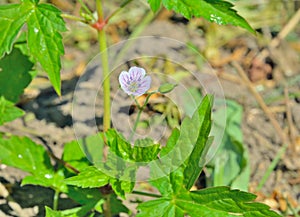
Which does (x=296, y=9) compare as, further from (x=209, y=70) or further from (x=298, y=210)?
(x=298, y=210)

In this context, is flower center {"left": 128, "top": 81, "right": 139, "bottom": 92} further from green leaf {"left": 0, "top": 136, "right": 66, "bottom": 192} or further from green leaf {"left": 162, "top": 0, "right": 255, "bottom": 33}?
green leaf {"left": 0, "top": 136, "right": 66, "bottom": 192}

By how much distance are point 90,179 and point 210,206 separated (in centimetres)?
38

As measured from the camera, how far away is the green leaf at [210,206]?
6.22 ft

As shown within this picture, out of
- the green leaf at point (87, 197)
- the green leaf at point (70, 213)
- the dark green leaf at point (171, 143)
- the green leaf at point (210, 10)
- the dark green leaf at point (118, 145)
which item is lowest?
the green leaf at point (70, 213)

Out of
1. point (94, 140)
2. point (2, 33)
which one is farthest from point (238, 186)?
point (2, 33)

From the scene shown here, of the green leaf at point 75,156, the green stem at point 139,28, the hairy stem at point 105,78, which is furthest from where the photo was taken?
the green stem at point 139,28

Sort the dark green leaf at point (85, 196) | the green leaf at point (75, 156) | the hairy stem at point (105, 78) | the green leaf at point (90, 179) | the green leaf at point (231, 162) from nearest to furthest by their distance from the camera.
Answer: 1. the green leaf at point (90, 179)
2. the hairy stem at point (105, 78)
3. the dark green leaf at point (85, 196)
4. the green leaf at point (75, 156)
5. the green leaf at point (231, 162)

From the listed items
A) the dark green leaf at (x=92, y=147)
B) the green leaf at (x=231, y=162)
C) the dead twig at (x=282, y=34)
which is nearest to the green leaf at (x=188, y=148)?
the dark green leaf at (x=92, y=147)

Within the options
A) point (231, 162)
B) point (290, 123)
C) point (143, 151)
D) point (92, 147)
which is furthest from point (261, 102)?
point (143, 151)

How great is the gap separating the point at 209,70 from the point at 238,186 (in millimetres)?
810

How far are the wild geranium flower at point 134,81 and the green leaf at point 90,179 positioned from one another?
281mm

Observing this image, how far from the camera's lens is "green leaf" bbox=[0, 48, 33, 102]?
2.41 m

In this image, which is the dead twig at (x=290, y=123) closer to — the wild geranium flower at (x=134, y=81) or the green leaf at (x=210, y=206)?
the green leaf at (x=210, y=206)

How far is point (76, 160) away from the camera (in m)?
2.32
